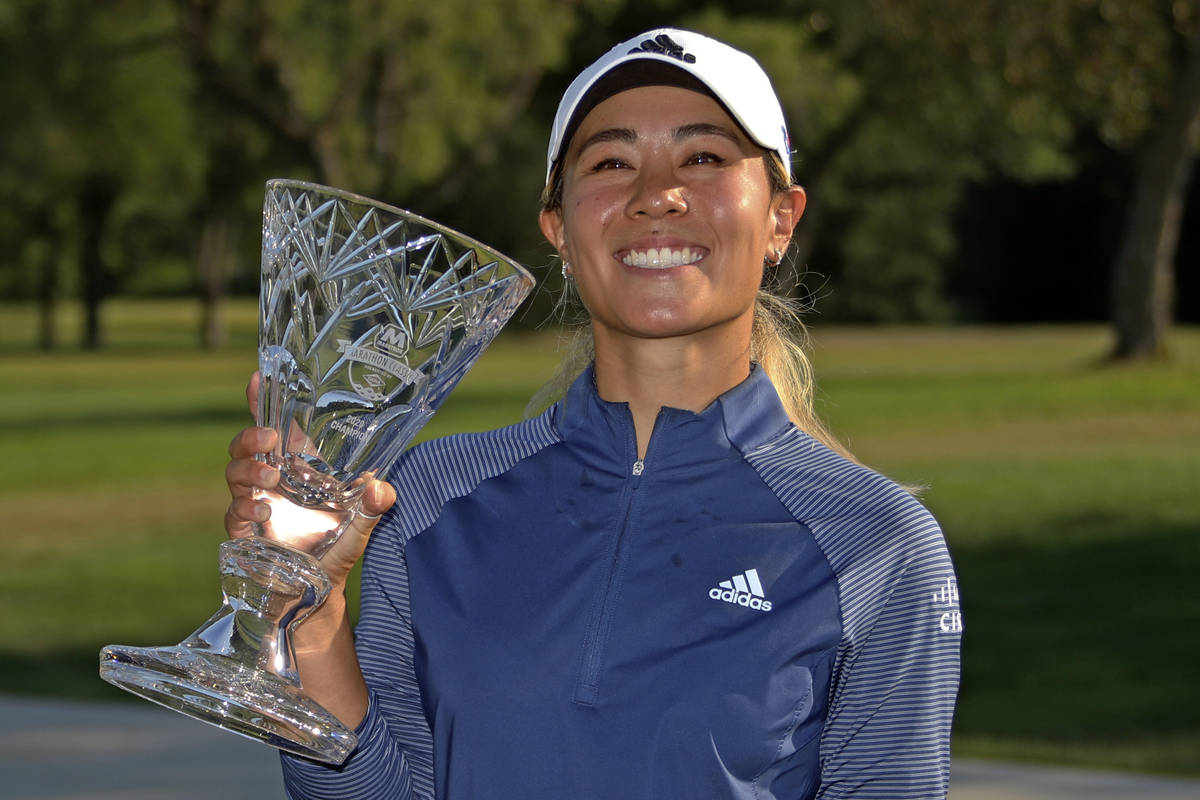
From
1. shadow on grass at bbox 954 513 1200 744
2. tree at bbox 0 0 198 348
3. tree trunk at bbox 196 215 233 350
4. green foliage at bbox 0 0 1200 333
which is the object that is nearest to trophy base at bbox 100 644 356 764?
shadow on grass at bbox 954 513 1200 744

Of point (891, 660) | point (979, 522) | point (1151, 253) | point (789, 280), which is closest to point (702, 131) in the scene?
point (891, 660)

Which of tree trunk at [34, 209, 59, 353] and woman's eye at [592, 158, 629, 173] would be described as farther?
tree trunk at [34, 209, 59, 353]

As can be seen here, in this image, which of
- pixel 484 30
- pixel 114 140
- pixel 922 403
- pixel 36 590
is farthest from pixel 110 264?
pixel 36 590

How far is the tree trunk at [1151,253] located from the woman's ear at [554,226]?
83.3ft

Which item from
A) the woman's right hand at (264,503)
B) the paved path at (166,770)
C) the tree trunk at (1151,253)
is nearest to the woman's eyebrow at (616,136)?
the woman's right hand at (264,503)

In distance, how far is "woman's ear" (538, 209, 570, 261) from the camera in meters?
2.26

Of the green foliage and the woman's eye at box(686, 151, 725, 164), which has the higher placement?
the woman's eye at box(686, 151, 725, 164)

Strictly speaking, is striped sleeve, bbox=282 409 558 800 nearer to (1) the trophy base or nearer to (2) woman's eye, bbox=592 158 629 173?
(1) the trophy base

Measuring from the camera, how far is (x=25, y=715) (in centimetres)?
661

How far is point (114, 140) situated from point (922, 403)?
2119 centimetres

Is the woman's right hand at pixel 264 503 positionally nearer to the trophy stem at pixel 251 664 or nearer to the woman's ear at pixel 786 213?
the trophy stem at pixel 251 664

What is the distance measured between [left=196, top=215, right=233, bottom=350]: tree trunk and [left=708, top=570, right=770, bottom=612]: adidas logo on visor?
45.7 m

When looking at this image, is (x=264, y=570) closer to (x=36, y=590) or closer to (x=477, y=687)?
(x=477, y=687)

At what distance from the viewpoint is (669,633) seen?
1.92 m
